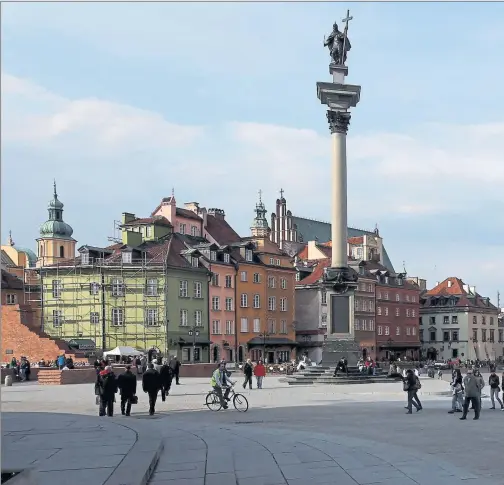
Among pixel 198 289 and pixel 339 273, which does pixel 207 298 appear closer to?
pixel 198 289

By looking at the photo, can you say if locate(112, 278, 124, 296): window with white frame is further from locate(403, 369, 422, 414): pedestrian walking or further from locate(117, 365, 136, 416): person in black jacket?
locate(403, 369, 422, 414): pedestrian walking

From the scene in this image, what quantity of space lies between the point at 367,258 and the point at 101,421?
93.1 metres

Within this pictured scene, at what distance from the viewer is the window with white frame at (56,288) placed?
7406 centimetres

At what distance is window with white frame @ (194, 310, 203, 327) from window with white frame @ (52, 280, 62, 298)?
12.9m

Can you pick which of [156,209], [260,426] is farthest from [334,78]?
[156,209]

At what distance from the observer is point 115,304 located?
238 ft

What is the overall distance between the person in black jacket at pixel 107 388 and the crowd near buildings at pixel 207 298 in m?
36.2

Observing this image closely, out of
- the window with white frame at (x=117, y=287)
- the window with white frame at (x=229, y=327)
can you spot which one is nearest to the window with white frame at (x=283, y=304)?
the window with white frame at (x=229, y=327)

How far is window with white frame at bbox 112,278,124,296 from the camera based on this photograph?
72625 millimetres

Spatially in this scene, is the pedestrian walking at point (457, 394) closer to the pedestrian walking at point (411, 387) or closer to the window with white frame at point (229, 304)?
the pedestrian walking at point (411, 387)

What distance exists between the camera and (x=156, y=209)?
278 ft

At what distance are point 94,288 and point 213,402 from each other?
49.3 meters

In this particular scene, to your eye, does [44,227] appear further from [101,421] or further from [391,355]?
[101,421]

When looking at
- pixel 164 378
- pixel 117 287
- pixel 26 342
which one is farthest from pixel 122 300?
pixel 164 378
